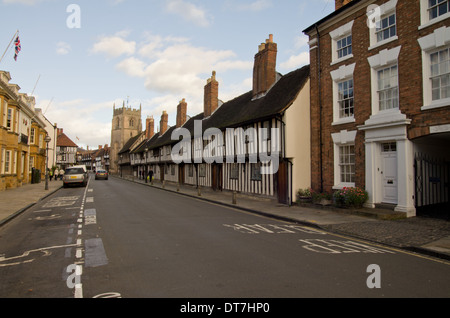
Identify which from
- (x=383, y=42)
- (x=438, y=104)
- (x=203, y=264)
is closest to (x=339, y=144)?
(x=438, y=104)

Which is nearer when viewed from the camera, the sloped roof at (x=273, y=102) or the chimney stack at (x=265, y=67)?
the sloped roof at (x=273, y=102)

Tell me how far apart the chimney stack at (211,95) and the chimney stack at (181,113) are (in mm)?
8317

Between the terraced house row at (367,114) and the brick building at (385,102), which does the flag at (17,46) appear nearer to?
the terraced house row at (367,114)

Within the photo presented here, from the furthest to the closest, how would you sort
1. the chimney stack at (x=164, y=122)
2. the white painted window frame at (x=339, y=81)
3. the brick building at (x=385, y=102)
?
the chimney stack at (x=164, y=122) < the white painted window frame at (x=339, y=81) < the brick building at (x=385, y=102)

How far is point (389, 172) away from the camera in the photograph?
37.7 feet

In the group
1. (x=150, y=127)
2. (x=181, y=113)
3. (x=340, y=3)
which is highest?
(x=340, y=3)

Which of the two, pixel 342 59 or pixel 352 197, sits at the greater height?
pixel 342 59

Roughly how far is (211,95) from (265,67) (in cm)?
972

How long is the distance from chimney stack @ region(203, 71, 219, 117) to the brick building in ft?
48.6

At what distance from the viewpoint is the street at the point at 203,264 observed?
4.33 m

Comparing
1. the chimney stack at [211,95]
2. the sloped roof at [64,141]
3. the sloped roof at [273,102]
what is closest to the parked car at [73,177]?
the chimney stack at [211,95]

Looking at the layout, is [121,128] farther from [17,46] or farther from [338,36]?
[338,36]
